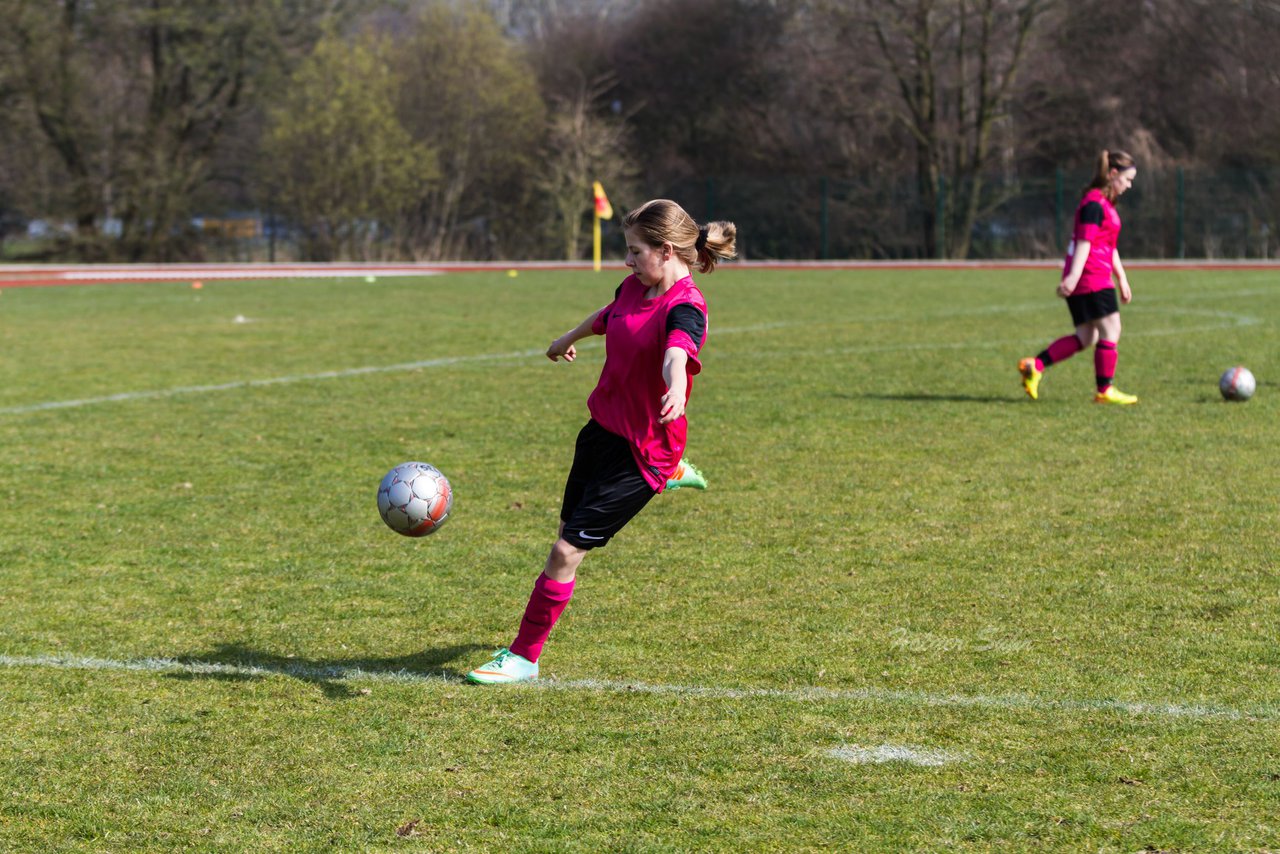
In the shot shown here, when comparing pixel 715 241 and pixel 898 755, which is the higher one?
pixel 715 241

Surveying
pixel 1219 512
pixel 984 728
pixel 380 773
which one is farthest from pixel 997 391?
pixel 380 773

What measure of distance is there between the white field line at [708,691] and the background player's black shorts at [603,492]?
513mm

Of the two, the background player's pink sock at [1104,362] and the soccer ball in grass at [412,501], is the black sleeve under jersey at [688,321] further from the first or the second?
the background player's pink sock at [1104,362]

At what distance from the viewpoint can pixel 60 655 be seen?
5422 millimetres

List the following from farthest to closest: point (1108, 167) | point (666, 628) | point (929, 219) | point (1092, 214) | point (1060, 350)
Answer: point (929, 219) < point (1060, 350) < point (1092, 214) < point (1108, 167) < point (666, 628)

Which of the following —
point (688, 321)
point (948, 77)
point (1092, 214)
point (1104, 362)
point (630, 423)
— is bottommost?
point (1104, 362)

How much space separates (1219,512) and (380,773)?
16.9 ft

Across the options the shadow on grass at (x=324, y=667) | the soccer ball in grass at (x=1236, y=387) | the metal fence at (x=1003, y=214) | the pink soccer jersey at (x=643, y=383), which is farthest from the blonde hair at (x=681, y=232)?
the metal fence at (x=1003, y=214)

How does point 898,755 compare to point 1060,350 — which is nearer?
point 898,755

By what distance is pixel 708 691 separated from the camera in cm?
496

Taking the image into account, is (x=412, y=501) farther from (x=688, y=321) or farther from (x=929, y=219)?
(x=929, y=219)

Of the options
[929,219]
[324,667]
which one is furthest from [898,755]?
[929,219]

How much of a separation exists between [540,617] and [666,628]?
76 centimetres

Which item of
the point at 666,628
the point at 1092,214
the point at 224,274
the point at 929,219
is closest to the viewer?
the point at 666,628
